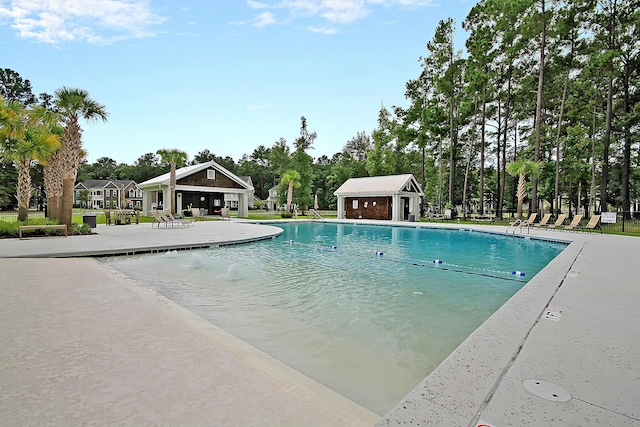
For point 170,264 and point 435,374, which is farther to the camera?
point 170,264

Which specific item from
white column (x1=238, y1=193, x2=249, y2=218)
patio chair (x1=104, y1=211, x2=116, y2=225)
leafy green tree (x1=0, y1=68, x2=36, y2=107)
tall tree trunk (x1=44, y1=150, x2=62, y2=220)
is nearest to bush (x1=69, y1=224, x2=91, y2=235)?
tall tree trunk (x1=44, y1=150, x2=62, y2=220)

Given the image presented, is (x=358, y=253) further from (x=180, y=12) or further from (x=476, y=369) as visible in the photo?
(x=180, y=12)

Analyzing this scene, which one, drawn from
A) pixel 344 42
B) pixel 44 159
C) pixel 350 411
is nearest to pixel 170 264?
pixel 350 411

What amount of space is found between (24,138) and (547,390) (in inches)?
691

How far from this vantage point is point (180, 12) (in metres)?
15.0

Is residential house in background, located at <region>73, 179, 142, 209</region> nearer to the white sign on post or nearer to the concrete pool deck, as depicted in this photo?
the white sign on post

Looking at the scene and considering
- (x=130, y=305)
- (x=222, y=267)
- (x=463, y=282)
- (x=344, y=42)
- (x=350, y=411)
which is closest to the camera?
(x=350, y=411)

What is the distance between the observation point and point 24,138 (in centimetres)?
1330

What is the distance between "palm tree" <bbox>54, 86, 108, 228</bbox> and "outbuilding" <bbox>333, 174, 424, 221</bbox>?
20.8 meters

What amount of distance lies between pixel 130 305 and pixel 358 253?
794cm

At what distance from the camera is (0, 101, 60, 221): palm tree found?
42.4 ft

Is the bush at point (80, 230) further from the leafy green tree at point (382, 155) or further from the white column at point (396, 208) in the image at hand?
the leafy green tree at point (382, 155)

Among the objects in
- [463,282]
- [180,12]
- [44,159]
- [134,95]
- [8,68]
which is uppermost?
[8,68]

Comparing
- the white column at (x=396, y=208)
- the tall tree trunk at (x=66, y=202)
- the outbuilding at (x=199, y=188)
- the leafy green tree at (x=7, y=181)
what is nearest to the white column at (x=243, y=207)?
the outbuilding at (x=199, y=188)
